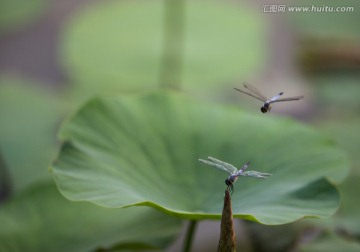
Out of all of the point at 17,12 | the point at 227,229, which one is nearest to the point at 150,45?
the point at 17,12

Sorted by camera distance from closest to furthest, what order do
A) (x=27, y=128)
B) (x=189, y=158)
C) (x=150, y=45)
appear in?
1. (x=189, y=158)
2. (x=27, y=128)
3. (x=150, y=45)

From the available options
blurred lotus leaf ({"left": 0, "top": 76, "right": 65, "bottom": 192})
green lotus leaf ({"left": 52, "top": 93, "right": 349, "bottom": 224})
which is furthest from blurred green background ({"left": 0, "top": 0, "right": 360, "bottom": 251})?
green lotus leaf ({"left": 52, "top": 93, "right": 349, "bottom": 224})

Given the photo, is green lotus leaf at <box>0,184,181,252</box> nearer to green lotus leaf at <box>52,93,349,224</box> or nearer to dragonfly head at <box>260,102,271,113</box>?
green lotus leaf at <box>52,93,349,224</box>

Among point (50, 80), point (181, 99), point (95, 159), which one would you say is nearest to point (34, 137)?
point (50, 80)

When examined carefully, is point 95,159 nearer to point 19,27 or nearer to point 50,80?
point 50,80

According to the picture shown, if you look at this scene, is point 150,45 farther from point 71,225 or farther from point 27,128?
point 71,225

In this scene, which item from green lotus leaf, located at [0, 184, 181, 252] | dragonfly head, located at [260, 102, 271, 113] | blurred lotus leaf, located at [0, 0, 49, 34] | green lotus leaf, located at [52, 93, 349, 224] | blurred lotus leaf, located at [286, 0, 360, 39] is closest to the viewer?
dragonfly head, located at [260, 102, 271, 113]

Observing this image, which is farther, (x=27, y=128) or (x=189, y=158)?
(x=27, y=128)
